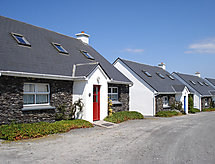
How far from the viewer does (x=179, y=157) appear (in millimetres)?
6602

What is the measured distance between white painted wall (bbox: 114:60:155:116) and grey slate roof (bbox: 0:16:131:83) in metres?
4.02

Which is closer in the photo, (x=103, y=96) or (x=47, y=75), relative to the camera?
(x=47, y=75)

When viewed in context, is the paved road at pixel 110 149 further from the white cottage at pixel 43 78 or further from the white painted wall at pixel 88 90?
the white painted wall at pixel 88 90

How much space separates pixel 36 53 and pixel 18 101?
3.51m

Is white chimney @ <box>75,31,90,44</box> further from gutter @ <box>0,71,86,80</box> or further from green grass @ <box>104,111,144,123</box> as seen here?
gutter @ <box>0,71,86,80</box>

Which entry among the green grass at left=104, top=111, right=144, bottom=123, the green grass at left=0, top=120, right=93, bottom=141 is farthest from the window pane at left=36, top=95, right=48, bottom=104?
the green grass at left=104, top=111, right=144, bottom=123

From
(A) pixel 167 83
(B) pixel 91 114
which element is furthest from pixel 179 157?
(A) pixel 167 83

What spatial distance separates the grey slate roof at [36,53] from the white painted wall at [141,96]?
4.02 metres

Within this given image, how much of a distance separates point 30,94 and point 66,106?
247 centimetres

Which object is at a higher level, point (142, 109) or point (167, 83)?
point (167, 83)

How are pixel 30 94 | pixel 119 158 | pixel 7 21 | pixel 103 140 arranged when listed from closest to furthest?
pixel 119 158 → pixel 103 140 → pixel 30 94 → pixel 7 21

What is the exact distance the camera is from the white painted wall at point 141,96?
19781 mm

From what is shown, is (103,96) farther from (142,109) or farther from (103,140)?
(142,109)

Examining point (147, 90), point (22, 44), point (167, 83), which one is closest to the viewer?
point (22, 44)
